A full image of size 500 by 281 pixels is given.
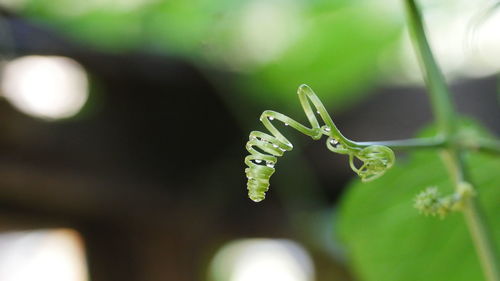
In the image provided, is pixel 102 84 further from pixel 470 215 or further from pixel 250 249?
pixel 470 215

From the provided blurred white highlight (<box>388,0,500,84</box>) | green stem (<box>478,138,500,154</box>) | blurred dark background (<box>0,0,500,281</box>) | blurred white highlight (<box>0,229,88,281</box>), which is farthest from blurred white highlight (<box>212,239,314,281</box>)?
green stem (<box>478,138,500,154</box>)

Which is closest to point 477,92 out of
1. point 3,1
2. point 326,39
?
point 326,39

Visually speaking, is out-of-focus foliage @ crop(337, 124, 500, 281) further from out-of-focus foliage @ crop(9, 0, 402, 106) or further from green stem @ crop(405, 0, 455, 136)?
out-of-focus foliage @ crop(9, 0, 402, 106)

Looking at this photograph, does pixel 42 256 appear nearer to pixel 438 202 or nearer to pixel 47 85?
pixel 47 85

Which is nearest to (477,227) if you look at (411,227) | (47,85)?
(411,227)

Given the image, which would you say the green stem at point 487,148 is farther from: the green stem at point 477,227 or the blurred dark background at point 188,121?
the blurred dark background at point 188,121
